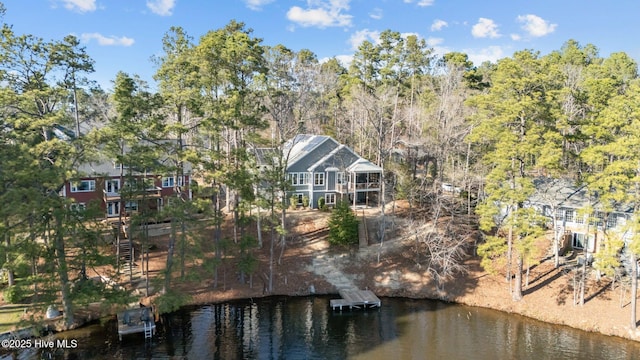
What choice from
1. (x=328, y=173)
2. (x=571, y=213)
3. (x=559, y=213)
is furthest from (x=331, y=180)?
(x=571, y=213)

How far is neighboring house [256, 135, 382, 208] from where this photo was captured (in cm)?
4266

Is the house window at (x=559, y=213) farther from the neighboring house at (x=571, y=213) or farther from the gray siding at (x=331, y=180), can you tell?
the gray siding at (x=331, y=180)

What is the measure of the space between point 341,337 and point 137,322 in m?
12.3

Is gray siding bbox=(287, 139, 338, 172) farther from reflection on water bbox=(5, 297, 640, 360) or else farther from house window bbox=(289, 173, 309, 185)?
reflection on water bbox=(5, 297, 640, 360)

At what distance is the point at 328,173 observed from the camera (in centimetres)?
4316

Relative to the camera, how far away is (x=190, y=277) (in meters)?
25.8

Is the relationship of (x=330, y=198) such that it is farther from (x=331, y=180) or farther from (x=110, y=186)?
(x=110, y=186)

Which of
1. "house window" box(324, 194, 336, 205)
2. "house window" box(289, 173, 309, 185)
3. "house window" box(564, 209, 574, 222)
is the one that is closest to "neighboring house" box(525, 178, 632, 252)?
"house window" box(564, 209, 574, 222)

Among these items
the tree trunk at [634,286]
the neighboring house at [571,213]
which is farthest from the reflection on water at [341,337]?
the neighboring house at [571,213]

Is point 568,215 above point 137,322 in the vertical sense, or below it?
above

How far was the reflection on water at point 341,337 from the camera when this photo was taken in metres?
22.6

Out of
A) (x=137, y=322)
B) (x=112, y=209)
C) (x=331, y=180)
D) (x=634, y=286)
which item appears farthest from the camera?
(x=331, y=180)

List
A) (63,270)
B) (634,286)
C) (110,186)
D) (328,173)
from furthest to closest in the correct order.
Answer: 1. (328,173)
2. (110,186)
3. (634,286)
4. (63,270)

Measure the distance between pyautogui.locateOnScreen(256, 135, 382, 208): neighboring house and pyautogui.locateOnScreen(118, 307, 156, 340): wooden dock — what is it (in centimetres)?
2000
